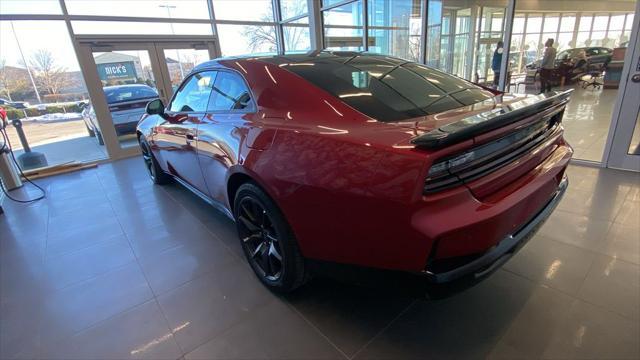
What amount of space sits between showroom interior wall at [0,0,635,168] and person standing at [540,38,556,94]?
0.07 meters

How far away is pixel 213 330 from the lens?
1520mm

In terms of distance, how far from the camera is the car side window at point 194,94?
2.25 metres

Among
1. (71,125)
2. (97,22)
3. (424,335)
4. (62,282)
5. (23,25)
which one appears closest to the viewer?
(424,335)

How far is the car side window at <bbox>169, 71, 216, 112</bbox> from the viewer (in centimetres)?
225

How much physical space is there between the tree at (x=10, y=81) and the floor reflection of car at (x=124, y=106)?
2.85ft

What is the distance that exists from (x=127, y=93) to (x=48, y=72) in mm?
1084

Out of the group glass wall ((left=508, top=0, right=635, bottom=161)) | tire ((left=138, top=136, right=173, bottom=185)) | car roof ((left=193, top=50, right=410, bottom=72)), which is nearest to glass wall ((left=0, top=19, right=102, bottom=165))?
tire ((left=138, top=136, right=173, bottom=185))

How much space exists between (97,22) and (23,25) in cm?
94

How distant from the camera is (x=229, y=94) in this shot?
196 cm

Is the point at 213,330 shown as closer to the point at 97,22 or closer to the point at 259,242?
the point at 259,242

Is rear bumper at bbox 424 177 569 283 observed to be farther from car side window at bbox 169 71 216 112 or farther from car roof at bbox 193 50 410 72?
car side window at bbox 169 71 216 112

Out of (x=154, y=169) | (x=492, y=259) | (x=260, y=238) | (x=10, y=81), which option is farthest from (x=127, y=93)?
(x=492, y=259)

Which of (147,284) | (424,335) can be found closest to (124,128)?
(147,284)

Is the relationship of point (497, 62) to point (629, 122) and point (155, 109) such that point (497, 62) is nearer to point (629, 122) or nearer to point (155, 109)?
point (629, 122)
